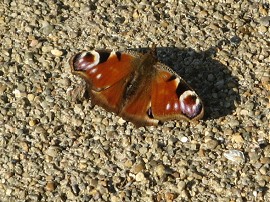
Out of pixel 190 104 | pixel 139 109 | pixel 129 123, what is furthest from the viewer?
pixel 129 123

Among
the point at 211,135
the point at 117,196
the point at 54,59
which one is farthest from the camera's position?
the point at 54,59

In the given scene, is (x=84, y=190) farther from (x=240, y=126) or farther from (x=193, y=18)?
(x=193, y=18)

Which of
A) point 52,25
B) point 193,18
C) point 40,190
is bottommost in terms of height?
point 40,190

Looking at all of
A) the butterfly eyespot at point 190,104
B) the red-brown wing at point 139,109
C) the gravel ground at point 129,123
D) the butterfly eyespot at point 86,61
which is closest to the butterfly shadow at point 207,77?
the gravel ground at point 129,123

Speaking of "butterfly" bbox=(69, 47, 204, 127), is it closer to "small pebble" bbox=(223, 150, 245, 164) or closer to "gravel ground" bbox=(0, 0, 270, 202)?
"gravel ground" bbox=(0, 0, 270, 202)

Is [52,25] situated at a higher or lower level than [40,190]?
higher

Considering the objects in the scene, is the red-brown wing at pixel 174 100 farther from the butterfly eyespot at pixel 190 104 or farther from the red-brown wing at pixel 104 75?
the red-brown wing at pixel 104 75

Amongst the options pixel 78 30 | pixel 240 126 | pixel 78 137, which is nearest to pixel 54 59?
pixel 78 30

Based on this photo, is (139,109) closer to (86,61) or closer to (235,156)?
(86,61)

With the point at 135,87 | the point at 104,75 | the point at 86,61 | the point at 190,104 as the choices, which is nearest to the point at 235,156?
the point at 190,104
